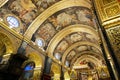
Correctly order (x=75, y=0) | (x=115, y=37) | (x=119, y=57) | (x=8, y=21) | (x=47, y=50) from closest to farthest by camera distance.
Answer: (x=119, y=57) → (x=115, y=37) → (x=8, y=21) → (x=75, y=0) → (x=47, y=50)

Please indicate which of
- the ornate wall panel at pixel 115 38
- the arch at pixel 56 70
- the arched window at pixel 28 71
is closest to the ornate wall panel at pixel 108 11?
the ornate wall panel at pixel 115 38

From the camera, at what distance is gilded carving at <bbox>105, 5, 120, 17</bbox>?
4.52m

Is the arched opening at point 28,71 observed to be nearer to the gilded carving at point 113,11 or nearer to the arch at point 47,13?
the arch at point 47,13

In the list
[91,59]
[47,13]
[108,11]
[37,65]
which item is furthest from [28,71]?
[108,11]

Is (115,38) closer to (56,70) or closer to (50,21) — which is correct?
(50,21)

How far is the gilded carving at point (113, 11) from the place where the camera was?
4.52 m

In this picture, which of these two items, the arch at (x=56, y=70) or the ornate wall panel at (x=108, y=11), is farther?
the arch at (x=56, y=70)

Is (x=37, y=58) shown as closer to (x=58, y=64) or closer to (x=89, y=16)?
(x=58, y=64)

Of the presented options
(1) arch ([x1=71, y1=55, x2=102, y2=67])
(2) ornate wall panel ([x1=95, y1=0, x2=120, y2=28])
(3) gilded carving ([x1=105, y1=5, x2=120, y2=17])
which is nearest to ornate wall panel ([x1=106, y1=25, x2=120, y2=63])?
(2) ornate wall panel ([x1=95, y1=0, x2=120, y2=28])

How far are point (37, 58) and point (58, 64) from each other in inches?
151

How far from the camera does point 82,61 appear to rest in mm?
19391

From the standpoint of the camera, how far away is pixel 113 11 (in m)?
4.62

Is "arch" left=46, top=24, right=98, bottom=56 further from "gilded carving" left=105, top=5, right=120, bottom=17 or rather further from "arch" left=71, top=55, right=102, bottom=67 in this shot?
"gilded carving" left=105, top=5, right=120, bottom=17

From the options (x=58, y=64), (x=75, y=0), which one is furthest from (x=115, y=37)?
(x=58, y=64)
